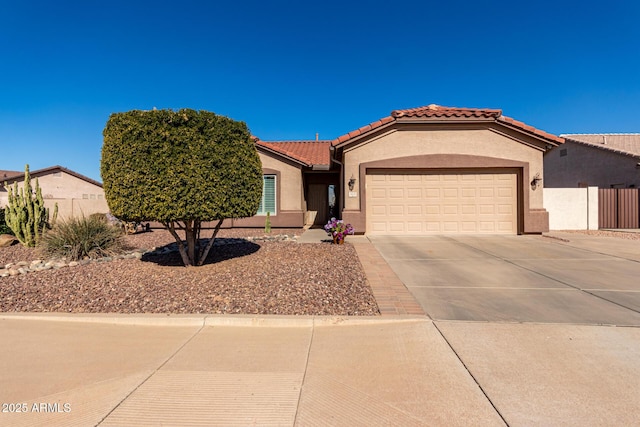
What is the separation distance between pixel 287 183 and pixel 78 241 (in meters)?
8.68

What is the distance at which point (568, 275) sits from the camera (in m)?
6.09

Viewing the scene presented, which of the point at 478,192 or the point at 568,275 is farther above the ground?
the point at 478,192

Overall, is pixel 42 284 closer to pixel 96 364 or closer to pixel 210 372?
pixel 96 364

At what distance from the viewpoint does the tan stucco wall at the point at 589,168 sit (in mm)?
17391

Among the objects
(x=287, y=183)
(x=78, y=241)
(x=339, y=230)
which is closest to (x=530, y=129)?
(x=339, y=230)

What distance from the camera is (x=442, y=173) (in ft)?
40.0

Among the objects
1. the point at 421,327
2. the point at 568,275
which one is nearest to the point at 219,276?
the point at 421,327

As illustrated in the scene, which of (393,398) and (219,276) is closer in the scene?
(393,398)

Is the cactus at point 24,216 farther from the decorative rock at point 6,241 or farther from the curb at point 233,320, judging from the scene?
the curb at point 233,320

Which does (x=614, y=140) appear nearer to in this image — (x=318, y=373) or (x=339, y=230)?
(x=339, y=230)

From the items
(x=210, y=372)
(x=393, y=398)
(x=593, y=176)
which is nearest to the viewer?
(x=393, y=398)

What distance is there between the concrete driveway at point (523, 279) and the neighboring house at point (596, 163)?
1078 centimetres

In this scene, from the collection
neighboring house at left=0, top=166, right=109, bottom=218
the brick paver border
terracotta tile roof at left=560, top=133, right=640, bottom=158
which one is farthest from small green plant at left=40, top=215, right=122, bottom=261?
terracotta tile roof at left=560, top=133, right=640, bottom=158

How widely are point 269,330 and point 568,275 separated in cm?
575
